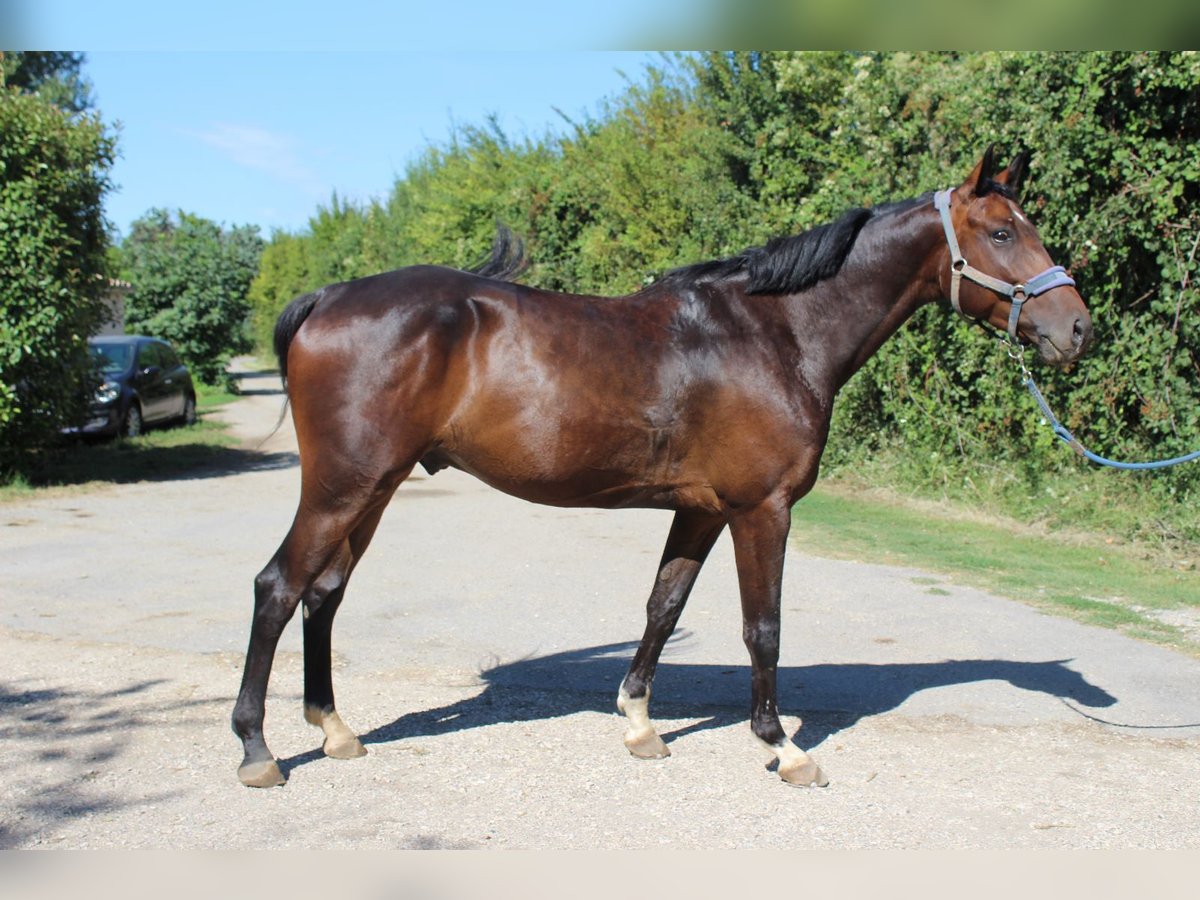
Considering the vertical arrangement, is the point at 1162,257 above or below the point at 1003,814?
above

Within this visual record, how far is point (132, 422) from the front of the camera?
63.1 ft

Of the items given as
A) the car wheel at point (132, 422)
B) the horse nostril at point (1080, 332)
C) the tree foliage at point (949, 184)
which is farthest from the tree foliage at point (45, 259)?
the horse nostril at point (1080, 332)

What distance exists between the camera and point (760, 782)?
4574mm

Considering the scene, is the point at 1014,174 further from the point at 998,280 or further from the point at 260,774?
the point at 260,774

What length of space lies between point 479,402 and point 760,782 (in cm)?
198

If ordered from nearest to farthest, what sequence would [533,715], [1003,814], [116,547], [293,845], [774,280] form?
[293,845]
[1003,814]
[774,280]
[533,715]
[116,547]

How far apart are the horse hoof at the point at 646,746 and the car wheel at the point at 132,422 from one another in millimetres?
16186

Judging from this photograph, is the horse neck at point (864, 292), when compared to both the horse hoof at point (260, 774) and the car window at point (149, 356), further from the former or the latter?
the car window at point (149, 356)

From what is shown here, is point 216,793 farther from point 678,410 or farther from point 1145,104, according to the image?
point 1145,104

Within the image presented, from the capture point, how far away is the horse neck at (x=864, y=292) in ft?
16.0

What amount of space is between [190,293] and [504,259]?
2499 centimetres

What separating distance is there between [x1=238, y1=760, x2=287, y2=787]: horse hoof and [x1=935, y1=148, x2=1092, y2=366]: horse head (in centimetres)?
353

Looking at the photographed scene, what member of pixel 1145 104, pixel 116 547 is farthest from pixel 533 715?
pixel 1145 104

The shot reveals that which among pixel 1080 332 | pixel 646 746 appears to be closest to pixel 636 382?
pixel 646 746
